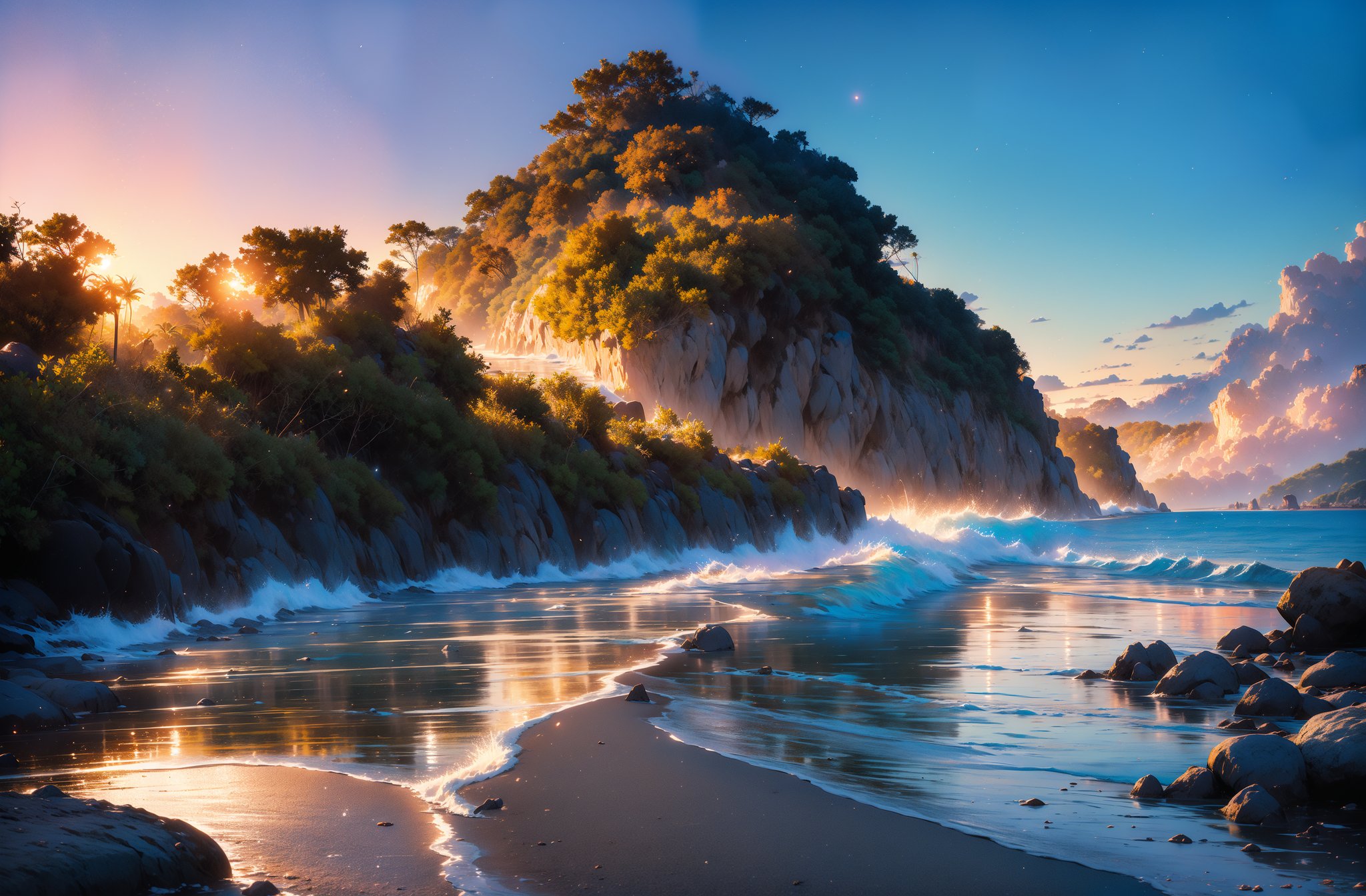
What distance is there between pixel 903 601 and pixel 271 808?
69.5ft

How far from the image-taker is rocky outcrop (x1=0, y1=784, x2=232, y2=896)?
4.32 metres

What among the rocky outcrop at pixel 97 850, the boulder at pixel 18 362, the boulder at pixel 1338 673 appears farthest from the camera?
the boulder at pixel 18 362

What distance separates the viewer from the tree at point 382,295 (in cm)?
5346

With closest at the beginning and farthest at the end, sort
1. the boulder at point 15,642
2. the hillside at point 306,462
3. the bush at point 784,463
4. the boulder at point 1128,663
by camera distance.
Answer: the boulder at point 1128,663, the boulder at point 15,642, the hillside at point 306,462, the bush at point 784,463

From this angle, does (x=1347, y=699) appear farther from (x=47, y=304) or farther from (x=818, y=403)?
(x=818, y=403)

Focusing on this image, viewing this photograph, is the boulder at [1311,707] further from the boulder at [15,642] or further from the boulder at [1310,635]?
the boulder at [15,642]

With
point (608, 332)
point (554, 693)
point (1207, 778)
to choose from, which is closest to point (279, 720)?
point (554, 693)

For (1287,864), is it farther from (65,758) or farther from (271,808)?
(65,758)

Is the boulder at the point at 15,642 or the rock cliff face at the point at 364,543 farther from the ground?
the rock cliff face at the point at 364,543

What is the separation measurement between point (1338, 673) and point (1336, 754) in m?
5.78

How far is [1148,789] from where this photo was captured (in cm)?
695

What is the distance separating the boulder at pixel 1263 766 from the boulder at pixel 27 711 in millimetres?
9419

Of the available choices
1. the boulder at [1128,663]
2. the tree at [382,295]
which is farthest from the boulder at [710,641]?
the tree at [382,295]

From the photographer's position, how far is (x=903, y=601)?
25828 millimetres
